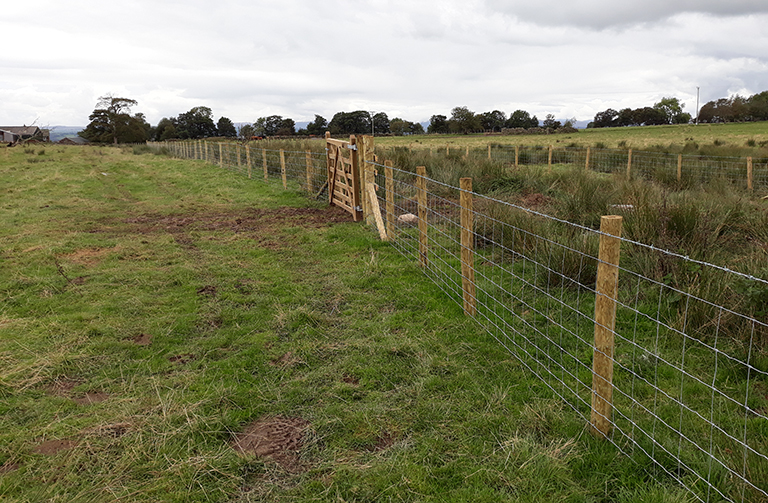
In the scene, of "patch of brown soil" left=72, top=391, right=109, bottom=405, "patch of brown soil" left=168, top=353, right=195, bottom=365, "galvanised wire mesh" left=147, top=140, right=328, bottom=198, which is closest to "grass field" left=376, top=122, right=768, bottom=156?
"galvanised wire mesh" left=147, top=140, right=328, bottom=198

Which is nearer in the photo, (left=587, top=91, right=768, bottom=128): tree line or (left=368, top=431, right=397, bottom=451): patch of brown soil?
(left=368, top=431, right=397, bottom=451): patch of brown soil

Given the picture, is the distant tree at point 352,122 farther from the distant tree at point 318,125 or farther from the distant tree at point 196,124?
the distant tree at point 196,124

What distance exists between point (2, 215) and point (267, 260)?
A: 282 inches

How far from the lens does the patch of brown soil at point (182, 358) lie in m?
4.18

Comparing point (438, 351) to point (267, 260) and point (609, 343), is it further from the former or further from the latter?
point (267, 260)

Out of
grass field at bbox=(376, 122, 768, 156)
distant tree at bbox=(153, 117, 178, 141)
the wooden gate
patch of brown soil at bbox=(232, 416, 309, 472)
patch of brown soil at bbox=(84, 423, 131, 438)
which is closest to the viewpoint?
patch of brown soil at bbox=(232, 416, 309, 472)

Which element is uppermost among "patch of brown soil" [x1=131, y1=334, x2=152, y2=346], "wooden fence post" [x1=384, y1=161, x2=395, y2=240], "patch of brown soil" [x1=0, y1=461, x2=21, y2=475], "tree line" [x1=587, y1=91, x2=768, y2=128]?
"tree line" [x1=587, y1=91, x2=768, y2=128]

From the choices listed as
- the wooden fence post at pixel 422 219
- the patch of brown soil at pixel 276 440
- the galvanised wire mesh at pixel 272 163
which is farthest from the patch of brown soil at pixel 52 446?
the galvanised wire mesh at pixel 272 163

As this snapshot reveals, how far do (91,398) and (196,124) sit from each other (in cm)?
9959

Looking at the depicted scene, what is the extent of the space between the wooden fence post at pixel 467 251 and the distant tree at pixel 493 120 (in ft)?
321

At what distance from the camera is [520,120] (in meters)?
104

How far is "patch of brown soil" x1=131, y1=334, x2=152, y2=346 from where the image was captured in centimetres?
454

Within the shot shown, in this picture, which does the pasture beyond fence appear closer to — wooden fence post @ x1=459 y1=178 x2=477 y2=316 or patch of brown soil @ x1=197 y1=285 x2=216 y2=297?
wooden fence post @ x1=459 y1=178 x2=477 y2=316

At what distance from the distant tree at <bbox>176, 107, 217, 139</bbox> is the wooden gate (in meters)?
87.7
